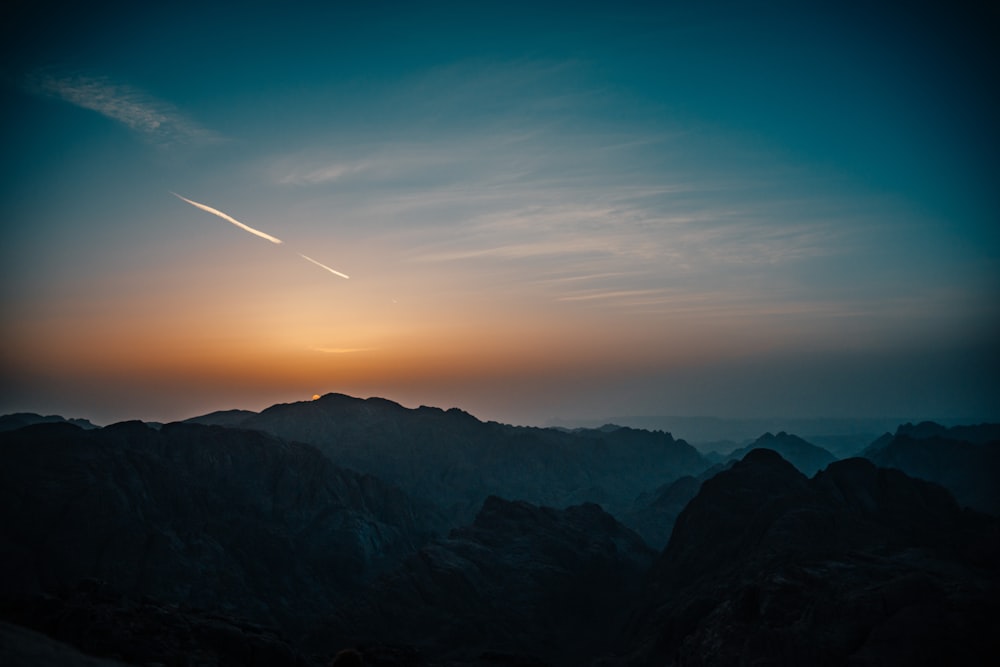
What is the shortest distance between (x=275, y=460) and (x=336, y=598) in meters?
50.9

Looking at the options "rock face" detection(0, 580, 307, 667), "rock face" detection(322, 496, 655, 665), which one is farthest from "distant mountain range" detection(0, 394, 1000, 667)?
"rock face" detection(322, 496, 655, 665)

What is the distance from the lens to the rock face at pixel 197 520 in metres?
100

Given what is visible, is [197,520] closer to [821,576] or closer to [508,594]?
[508,594]

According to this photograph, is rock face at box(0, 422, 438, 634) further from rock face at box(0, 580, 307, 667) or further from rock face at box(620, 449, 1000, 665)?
rock face at box(620, 449, 1000, 665)

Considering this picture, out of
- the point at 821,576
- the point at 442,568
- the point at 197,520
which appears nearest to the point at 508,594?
the point at 442,568

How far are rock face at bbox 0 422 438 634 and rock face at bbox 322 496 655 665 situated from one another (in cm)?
2135

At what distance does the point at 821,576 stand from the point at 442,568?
70850mm

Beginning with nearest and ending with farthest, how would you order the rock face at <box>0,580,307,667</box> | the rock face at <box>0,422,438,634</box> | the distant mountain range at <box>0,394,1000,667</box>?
the rock face at <box>0,580,307,667</box> < the distant mountain range at <box>0,394,1000,667</box> < the rock face at <box>0,422,438,634</box>

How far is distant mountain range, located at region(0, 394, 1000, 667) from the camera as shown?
4869 cm

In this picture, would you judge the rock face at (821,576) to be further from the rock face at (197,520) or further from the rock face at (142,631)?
the rock face at (197,520)

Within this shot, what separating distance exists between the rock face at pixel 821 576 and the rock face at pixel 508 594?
44.9ft

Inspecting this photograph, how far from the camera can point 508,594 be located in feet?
362

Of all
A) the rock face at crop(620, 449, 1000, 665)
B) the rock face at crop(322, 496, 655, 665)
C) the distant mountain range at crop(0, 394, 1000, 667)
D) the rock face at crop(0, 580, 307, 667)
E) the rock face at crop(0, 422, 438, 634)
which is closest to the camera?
the rock face at crop(0, 580, 307, 667)

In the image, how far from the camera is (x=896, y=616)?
1925 inches
